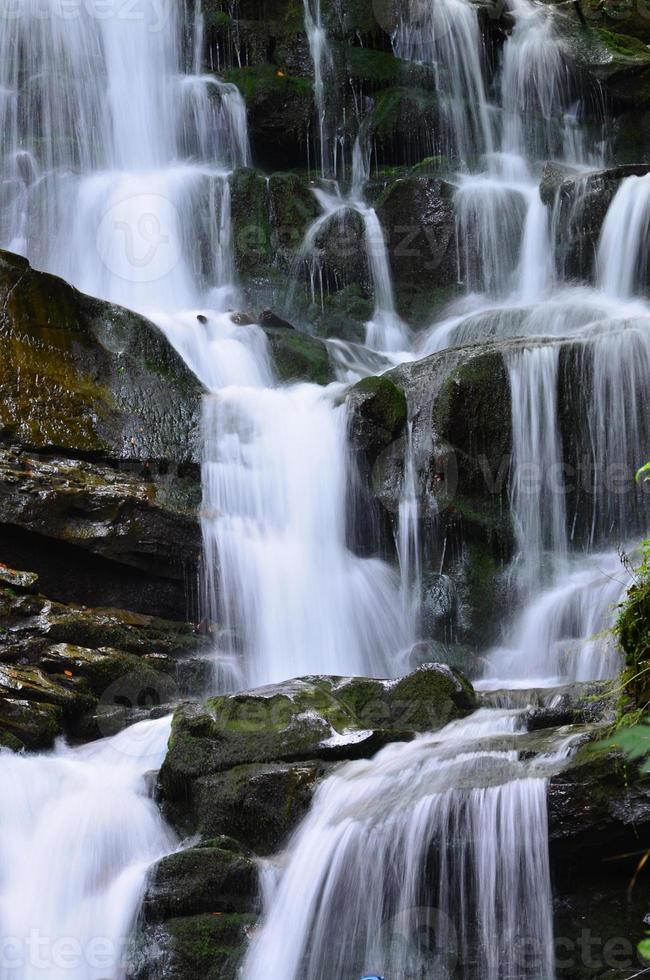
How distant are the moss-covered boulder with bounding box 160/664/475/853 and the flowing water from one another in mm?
201

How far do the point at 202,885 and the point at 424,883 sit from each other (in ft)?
3.70

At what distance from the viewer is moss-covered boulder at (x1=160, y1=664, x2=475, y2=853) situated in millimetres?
5680

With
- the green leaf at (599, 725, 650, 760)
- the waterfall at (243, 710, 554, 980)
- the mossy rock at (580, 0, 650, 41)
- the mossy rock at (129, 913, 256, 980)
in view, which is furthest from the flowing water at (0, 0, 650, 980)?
the green leaf at (599, 725, 650, 760)

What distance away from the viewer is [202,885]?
5.20m

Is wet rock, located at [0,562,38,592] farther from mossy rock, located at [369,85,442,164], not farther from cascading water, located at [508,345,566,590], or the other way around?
mossy rock, located at [369,85,442,164]

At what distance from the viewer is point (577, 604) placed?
340 inches

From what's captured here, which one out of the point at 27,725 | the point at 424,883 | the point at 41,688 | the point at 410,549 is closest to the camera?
the point at 424,883

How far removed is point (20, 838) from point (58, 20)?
46.9 feet

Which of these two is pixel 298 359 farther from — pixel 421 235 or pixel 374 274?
pixel 421 235

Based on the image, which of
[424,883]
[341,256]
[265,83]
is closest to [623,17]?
[265,83]

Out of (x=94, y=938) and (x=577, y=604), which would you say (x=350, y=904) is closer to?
(x=94, y=938)

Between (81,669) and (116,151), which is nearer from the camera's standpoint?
(81,669)

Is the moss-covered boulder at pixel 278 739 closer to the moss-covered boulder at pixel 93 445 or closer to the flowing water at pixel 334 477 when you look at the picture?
→ the flowing water at pixel 334 477

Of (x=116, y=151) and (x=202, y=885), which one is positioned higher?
(x=116, y=151)
